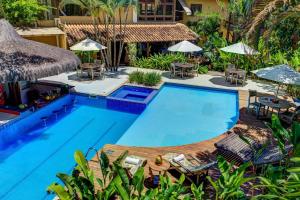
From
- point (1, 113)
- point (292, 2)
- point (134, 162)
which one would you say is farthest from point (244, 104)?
point (1, 113)

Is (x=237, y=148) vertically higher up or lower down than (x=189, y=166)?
higher up

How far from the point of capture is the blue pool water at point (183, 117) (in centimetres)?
1411

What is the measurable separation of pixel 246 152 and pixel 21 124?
11.5m

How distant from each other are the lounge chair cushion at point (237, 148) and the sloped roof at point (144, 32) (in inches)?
683

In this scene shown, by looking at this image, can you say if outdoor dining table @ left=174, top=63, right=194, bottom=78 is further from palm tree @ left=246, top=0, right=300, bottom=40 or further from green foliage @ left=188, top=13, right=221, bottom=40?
palm tree @ left=246, top=0, right=300, bottom=40

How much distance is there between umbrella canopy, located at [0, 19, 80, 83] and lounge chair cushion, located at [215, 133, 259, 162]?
10660 millimetres

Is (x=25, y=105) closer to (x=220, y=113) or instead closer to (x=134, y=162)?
(x=134, y=162)

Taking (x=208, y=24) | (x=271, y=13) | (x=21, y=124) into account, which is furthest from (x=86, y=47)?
(x=208, y=24)

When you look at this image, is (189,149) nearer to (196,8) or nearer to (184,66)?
(184,66)

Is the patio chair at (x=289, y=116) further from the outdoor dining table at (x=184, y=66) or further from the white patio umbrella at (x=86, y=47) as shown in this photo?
the white patio umbrella at (x=86, y=47)

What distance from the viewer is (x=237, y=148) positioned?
10.4 m

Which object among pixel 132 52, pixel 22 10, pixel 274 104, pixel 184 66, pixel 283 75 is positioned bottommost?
pixel 274 104

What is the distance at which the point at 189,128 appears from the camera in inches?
600

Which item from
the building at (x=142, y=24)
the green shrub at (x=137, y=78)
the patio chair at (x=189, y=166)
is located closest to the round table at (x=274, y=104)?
the patio chair at (x=189, y=166)
